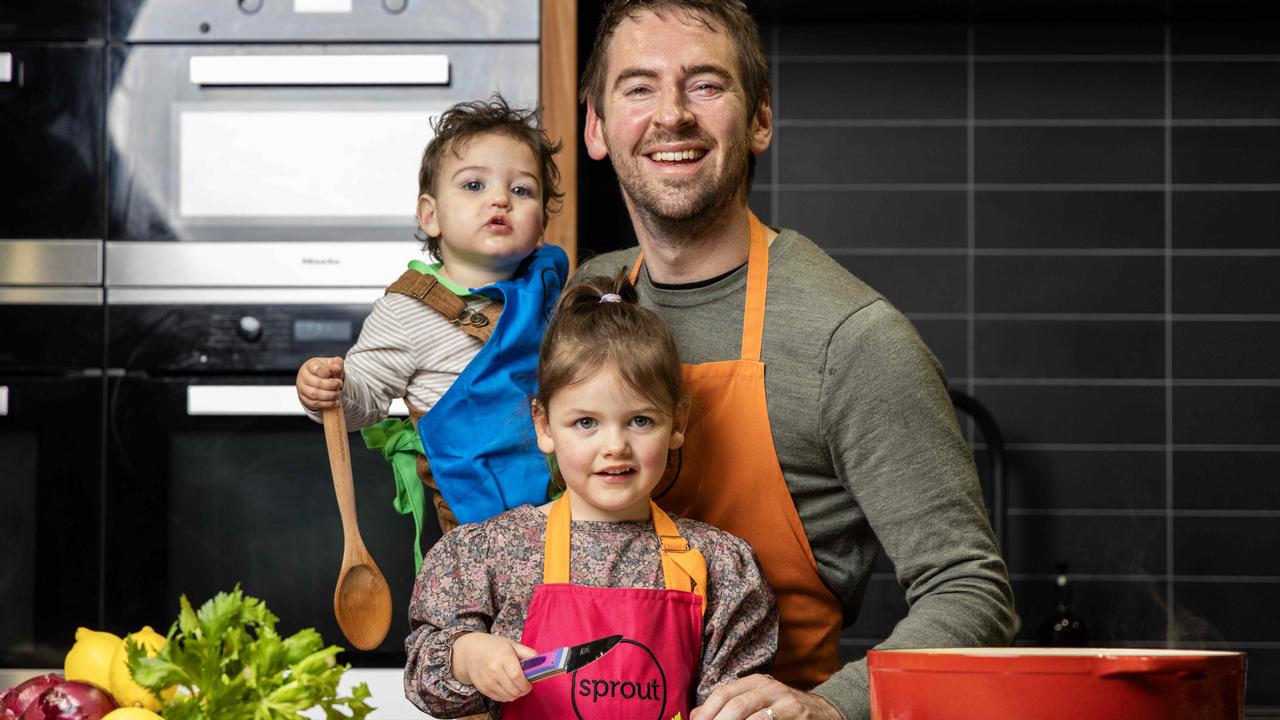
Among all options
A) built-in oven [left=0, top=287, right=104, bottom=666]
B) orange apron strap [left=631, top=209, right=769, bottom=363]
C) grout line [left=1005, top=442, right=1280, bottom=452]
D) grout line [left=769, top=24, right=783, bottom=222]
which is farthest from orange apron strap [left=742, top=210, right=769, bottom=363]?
grout line [left=1005, top=442, right=1280, bottom=452]

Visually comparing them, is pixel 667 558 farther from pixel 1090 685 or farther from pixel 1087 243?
pixel 1087 243

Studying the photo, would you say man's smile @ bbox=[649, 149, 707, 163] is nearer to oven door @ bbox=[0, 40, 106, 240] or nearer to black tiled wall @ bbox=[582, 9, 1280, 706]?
oven door @ bbox=[0, 40, 106, 240]

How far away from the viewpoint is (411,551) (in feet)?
7.22

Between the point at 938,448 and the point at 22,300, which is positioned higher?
the point at 22,300

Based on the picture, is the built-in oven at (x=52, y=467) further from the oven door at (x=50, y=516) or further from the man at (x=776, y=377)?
the man at (x=776, y=377)

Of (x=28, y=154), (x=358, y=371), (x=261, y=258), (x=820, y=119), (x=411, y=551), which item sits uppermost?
(x=820, y=119)

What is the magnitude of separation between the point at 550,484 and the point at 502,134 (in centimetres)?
40

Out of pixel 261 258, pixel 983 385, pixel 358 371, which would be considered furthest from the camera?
pixel 983 385

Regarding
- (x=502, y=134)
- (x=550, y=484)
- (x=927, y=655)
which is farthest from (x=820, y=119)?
(x=927, y=655)

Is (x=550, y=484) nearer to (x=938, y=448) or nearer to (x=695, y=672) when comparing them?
(x=695, y=672)

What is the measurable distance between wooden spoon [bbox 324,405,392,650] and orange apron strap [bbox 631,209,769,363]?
16.3 inches

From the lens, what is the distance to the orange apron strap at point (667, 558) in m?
1.19

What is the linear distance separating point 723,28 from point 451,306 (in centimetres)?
42

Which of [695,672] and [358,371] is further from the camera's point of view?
[358,371]
